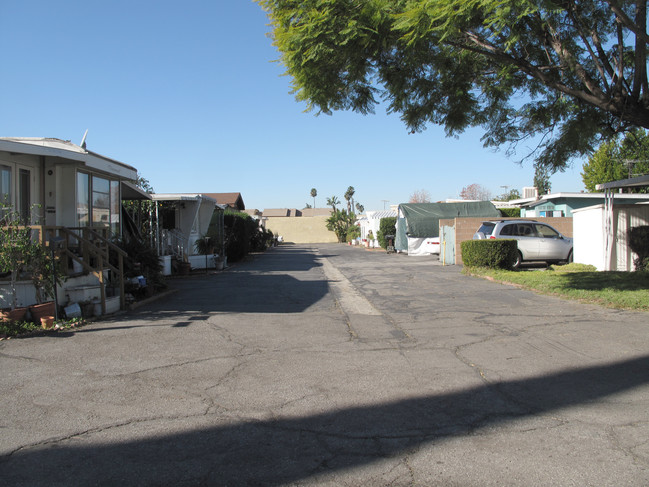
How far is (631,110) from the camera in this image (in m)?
8.59

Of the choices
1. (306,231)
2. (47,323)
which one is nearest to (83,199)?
(47,323)

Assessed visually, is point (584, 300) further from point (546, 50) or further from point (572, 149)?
point (546, 50)

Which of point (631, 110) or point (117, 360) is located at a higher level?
point (631, 110)

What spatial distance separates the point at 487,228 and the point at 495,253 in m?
3.20

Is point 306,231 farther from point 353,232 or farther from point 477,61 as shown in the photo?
point 477,61

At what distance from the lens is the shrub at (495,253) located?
15.6 meters

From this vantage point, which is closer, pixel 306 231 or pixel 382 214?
pixel 382 214

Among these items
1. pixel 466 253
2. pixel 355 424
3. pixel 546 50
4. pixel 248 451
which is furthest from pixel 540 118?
pixel 248 451

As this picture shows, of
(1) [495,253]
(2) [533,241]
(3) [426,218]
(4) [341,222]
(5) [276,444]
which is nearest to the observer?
(5) [276,444]

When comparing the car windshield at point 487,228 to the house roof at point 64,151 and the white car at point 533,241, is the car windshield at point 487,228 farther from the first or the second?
the house roof at point 64,151

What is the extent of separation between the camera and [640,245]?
12797 millimetres

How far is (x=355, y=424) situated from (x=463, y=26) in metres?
6.82

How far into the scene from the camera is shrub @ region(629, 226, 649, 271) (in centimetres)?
1261

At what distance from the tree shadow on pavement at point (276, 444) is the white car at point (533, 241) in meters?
13.6
